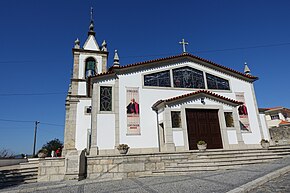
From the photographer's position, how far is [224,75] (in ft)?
59.4

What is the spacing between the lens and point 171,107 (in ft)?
46.2

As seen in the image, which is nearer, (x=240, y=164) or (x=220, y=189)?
(x=220, y=189)

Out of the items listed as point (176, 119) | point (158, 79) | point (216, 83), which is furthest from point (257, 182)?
point (216, 83)

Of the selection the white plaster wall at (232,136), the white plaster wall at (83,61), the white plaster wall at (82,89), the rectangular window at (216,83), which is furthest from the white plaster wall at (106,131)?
the white plaster wall at (83,61)

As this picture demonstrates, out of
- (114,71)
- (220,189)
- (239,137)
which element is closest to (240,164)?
(239,137)

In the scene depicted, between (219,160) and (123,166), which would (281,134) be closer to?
(219,160)

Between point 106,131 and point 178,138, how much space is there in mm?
5364

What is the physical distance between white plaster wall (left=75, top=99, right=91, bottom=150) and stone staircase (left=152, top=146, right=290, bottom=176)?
11.8 metres

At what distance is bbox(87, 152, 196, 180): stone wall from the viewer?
34.0 ft

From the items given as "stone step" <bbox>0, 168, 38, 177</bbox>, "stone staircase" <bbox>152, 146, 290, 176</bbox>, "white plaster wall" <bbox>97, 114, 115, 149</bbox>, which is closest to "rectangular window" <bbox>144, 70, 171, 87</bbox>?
"white plaster wall" <bbox>97, 114, 115, 149</bbox>

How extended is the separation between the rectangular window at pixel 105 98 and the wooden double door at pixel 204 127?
6.26 m

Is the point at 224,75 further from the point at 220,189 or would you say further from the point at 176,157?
the point at 220,189

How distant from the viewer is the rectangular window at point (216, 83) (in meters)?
17.5

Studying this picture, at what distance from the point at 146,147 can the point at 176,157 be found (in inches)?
122
